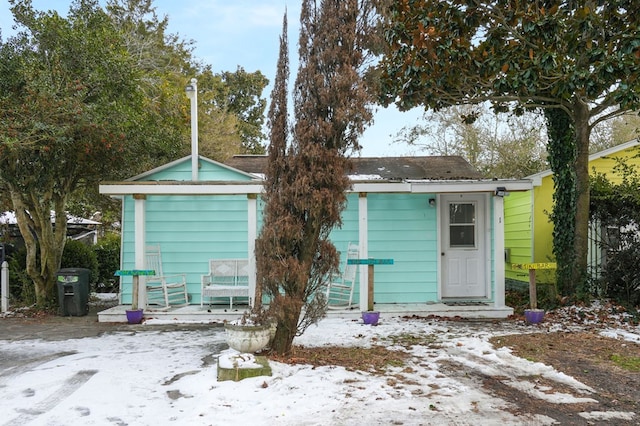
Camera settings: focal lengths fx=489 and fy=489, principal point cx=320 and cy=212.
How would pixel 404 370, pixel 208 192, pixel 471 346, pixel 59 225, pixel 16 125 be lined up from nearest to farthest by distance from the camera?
pixel 404 370 → pixel 471 346 → pixel 16 125 → pixel 208 192 → pixel 59 225

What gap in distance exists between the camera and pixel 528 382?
435 centimetres

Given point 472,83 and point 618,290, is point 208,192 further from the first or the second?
point 618,290

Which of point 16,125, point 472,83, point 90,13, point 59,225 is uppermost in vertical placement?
point 90,13

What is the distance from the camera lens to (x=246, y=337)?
4.67 meters

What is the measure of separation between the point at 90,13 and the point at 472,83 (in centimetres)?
659

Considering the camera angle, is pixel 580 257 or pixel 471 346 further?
pixel 580 257

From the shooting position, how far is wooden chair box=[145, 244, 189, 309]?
314 inches

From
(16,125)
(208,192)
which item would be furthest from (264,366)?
(16,125)

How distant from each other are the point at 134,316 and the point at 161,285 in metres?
0.86

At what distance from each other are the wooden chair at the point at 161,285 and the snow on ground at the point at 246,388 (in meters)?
2.12

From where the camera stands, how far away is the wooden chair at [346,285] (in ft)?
26.0

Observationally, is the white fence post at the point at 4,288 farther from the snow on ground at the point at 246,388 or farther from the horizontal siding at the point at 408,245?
the horizontal siding at the point at 408,245

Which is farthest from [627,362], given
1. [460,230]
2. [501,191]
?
[460,230]

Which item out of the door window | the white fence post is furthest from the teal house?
the white fence post
